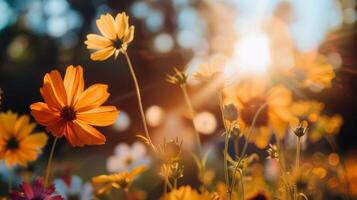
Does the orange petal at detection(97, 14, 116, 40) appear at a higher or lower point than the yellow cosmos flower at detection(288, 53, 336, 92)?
higher

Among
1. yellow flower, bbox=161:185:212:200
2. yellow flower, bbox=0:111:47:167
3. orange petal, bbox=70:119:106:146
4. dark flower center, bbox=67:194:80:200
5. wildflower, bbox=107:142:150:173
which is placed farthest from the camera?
wildflower, bbox=107:142:150:173

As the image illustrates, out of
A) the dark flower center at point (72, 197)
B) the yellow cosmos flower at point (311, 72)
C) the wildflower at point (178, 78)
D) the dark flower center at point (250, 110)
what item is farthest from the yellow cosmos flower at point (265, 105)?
the dark flower center at point (72, 197)

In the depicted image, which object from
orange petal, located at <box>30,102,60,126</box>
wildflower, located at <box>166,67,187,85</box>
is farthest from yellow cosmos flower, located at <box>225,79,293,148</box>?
orange petal, located at <box>30,102,60,126</box>

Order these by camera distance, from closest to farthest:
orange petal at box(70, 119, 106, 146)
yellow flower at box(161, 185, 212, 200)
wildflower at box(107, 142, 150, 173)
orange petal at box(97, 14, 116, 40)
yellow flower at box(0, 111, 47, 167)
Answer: yellow flower at box(161, 185, 212, 200) < orange petal at box(70, 119, 106, 146) < orange petal at box(97, 14, 116, 40) < yellow flower at box(0, 111, 47, 167) < wildflower at box(107, 142, 150, 173)

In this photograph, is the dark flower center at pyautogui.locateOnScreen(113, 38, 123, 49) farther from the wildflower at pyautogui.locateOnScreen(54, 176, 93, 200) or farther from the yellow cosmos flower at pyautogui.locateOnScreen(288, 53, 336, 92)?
the yellow cosmos flower at pyautogui.locateOnScreen(288, 53, 336, 92)

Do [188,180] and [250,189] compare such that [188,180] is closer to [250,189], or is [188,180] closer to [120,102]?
[250,189]

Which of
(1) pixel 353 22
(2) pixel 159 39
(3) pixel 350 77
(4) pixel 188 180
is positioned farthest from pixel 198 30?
(4) pixel 188 180

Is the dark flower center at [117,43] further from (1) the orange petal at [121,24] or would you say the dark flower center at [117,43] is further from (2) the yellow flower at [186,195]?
(2) the yellow flower at [186,195]
